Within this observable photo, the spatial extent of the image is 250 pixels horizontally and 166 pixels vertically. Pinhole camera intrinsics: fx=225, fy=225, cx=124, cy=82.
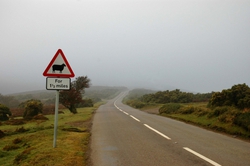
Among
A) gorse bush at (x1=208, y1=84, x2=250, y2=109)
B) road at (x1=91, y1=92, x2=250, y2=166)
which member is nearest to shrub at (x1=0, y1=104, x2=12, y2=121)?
road at (x1=91, y1=92, x2=250, y2=166)

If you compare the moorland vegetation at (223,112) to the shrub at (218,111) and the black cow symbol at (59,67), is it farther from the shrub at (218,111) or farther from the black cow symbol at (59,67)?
the black cow symbol at (59,67)

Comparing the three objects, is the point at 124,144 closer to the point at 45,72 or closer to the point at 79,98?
the point at 45,72

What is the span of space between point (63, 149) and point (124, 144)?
2.27 m

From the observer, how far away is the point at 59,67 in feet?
22.7

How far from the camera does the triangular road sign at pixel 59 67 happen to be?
6.85 m

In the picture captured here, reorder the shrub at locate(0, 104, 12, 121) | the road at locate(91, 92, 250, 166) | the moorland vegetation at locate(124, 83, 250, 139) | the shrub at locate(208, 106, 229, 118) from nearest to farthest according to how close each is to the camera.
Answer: the road at locate(91, 92, 250, 166)
the moorland vegetation at locate(124, 83, 250, 139)
the shrub at locate(208, 106, 229, 118)
the shrub at locate(0, 104, 12, 121)

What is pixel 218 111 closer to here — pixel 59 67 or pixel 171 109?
pixel 171 109

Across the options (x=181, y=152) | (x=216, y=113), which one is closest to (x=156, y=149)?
(x=181, y=152)

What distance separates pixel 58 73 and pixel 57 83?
1.01ft

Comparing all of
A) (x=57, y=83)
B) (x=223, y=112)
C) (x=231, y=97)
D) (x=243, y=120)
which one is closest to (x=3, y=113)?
(x=57, y=83)

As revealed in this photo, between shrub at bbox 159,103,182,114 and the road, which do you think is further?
shrub at bbox 159,103,182,114

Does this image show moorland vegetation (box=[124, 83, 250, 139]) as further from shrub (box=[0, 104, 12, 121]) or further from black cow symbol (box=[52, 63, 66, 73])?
shrub (box=[0, 104, 12, 121])

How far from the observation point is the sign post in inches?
268

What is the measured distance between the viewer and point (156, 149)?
7.46m
